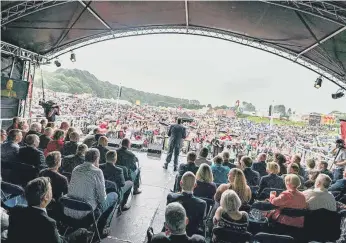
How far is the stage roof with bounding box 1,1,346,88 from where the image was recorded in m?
6.87

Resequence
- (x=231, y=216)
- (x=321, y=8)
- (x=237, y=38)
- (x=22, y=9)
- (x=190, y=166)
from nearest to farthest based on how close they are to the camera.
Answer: (x=231, y=216) < (x=190, y=166) < (x=321, y=8) < (x=22, y=9) < (x=237, y=38)

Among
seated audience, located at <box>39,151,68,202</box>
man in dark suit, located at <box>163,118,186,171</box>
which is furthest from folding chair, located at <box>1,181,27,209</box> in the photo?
man in dark suit, located at <box>163,118,186,171</box>

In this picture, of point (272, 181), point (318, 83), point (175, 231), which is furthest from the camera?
point (318, 83)

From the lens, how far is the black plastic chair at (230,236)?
7.41ft

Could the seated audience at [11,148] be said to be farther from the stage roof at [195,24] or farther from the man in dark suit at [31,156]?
the stage roof at [195,24]

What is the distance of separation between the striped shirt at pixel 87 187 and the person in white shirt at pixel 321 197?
7.80 ft

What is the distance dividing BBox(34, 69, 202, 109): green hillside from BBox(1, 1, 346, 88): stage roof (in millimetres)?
36777

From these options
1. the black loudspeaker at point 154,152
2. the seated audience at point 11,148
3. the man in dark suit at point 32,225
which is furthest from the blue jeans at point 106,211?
the black loudspeaker at point 154,152

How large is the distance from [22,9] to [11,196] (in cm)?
582

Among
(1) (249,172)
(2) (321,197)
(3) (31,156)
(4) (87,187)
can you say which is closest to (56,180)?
(4) (87,187)

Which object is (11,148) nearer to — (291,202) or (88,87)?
(291,202)

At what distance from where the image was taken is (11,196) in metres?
3.20

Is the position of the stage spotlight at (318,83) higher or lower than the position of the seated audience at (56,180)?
higher

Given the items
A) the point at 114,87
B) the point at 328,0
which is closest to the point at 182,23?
the point at 328,0
